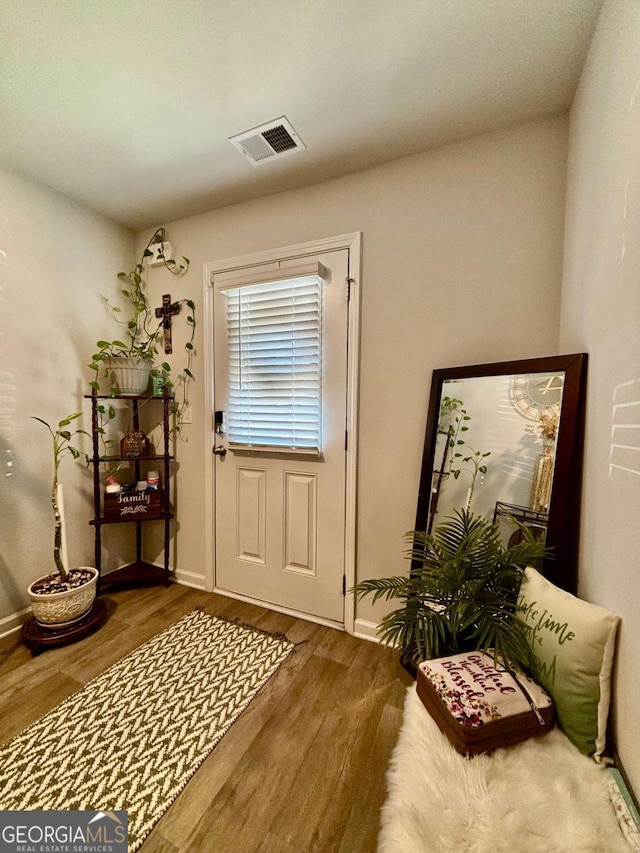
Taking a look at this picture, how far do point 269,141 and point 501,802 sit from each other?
248 centimetres

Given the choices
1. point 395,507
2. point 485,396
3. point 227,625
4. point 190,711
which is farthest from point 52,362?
Result: point 485,396

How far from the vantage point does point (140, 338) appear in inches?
98.7

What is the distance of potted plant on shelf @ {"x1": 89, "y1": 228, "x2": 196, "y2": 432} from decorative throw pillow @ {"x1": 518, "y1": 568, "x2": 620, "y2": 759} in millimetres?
2287

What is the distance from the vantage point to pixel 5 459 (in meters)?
1.85

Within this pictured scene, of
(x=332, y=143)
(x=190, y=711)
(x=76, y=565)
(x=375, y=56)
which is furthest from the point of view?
(x=76, y=565)

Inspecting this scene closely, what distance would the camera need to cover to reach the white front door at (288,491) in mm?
1886

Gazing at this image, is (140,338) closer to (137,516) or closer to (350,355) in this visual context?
(137,516)

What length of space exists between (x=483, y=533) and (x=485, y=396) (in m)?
0.61

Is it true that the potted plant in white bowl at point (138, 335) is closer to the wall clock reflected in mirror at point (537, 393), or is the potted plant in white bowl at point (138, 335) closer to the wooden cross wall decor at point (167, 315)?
the wooden cross wall decor at point (167, 315)

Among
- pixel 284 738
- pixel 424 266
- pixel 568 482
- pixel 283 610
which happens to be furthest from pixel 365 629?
pixel 424 266

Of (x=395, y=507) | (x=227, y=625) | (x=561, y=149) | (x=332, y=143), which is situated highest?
(x=332, y=143)

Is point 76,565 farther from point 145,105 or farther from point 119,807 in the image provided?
point 145,105

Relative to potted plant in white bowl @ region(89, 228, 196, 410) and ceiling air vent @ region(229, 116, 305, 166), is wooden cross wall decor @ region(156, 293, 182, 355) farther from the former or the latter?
ceiling air vent @ region(229, 116, 305, 166)

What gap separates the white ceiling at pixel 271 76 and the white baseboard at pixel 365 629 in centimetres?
251
